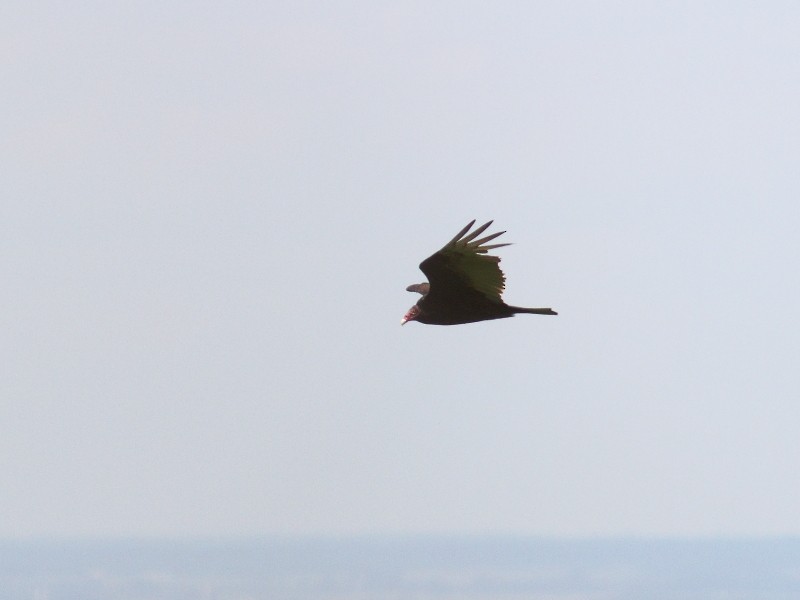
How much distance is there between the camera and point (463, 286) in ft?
92.9

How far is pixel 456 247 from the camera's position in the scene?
91.0 ft

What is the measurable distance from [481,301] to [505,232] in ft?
4.71

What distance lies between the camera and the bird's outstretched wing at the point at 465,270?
2773 centimetres

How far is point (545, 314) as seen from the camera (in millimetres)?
27734

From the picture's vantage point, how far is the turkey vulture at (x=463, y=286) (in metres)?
27.8

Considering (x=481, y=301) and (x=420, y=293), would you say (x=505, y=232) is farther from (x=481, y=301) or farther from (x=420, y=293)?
(x=420, y=293)

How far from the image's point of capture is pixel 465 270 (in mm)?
28047

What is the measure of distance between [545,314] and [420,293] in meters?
3.35

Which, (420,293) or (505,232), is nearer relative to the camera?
(505,232)

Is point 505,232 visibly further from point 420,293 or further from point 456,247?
point 420,293

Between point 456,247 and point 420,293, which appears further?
point 420,293

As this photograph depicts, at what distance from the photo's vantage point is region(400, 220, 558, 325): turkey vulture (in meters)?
27.8

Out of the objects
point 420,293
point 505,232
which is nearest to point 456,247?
point 505,232

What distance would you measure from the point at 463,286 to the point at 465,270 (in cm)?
36
